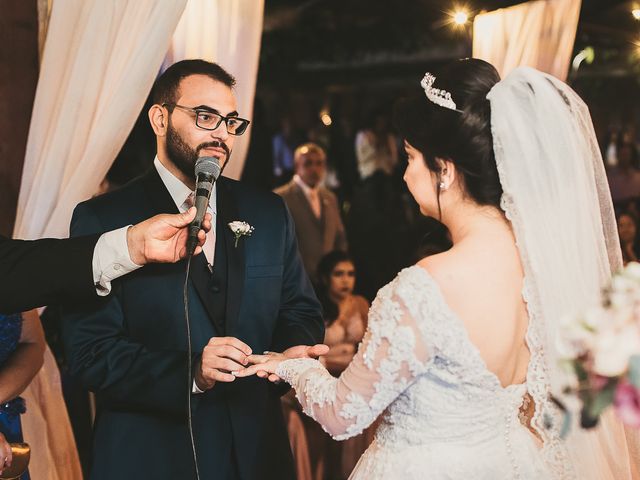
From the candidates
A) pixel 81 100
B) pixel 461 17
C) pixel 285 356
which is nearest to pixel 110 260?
pixel 285 356

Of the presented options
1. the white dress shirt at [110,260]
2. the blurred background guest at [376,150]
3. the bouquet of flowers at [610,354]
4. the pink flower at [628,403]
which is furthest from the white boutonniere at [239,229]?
the blurred background guest at [376,150]

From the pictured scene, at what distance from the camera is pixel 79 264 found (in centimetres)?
225

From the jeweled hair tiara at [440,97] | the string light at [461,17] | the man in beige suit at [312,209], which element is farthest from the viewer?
the man in beige suit at [312,209]

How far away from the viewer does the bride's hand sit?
2.34 m

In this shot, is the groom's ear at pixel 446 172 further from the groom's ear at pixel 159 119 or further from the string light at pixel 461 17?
the string light at pixel 461 17

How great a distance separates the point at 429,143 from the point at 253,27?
191 cm

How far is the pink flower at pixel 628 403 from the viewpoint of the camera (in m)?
1.25

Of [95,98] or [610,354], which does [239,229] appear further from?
[610,354]

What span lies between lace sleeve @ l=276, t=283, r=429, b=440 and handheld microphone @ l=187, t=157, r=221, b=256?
1.66 feet

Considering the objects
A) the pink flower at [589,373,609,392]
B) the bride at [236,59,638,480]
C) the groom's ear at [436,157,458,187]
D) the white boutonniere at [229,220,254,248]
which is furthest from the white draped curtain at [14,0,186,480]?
Answer: the pink flower at [589,373,609,392]

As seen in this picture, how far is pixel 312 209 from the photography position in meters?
6.81

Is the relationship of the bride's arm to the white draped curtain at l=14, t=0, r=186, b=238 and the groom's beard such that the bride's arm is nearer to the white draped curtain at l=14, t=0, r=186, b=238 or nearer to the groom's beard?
the groom's beard

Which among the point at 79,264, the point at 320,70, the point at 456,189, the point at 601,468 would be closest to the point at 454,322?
the point at 456,189

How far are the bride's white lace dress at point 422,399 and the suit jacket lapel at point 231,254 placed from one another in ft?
1.31
